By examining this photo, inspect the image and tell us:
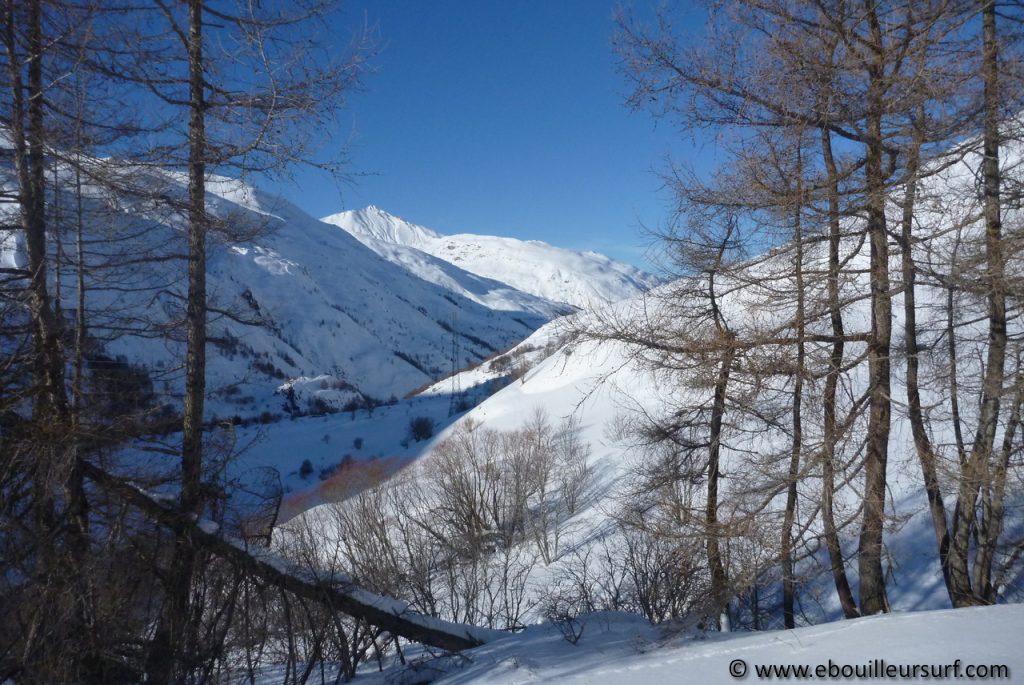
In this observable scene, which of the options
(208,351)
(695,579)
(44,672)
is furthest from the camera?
(695,579)

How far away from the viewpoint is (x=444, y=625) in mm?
7195

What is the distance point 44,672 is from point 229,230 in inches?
158

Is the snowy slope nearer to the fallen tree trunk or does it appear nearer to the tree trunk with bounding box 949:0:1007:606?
the fallen tree trunk

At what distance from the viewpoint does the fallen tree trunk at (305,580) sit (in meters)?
6.18

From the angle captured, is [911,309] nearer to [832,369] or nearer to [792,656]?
[832,369]

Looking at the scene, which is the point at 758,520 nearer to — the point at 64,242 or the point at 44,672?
the point at 44,672

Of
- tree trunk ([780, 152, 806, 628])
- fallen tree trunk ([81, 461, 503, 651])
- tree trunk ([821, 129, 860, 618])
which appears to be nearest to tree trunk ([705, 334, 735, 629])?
tree trunk ([780, 152, 806, 628])

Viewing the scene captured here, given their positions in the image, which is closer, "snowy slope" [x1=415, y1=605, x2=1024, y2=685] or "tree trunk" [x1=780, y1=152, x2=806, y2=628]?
"snowy slope" [x1=415, y1=605, x2=1024, y2=685]

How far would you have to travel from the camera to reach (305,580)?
22.0 feet

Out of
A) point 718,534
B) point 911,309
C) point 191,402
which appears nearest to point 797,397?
point 718,534


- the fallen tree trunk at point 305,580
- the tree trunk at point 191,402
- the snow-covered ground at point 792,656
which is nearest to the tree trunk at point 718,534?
the snow-covered ground at point 792,656

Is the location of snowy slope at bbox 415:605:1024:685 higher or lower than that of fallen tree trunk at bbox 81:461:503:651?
lower

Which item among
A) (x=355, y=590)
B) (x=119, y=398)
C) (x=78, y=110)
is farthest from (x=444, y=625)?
(x=78, y=110)

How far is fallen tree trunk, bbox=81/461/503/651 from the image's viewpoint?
6176mm
